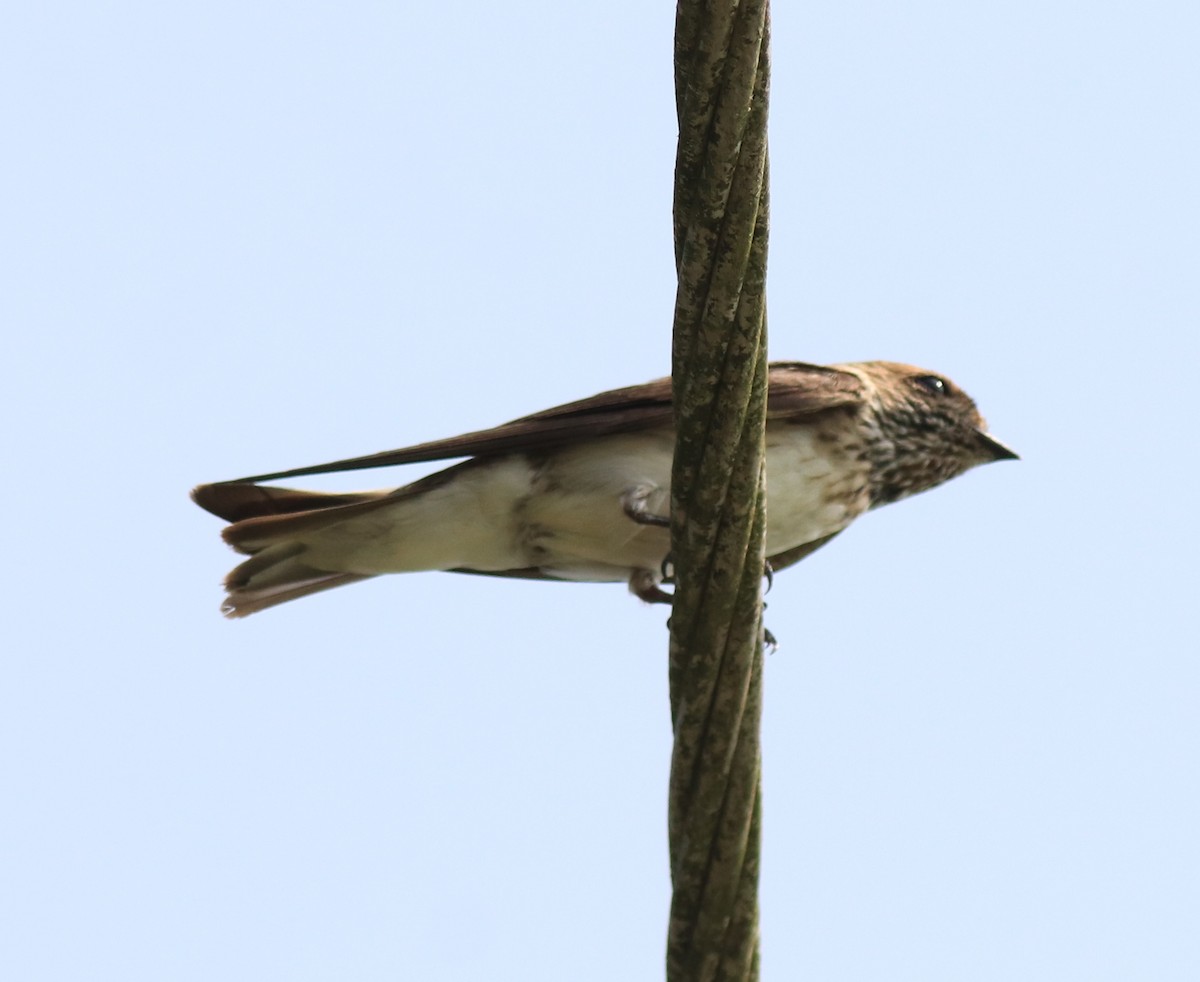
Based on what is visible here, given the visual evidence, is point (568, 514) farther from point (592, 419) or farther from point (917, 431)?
point (917, 431)

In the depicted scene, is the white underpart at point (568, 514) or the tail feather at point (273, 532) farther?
the tail feather at point (273, 532)

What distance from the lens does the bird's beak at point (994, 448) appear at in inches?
249

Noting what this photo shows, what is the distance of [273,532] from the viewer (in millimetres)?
5430

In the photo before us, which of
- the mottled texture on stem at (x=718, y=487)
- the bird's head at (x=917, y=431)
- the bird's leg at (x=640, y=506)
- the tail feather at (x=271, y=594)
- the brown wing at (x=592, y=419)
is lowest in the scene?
the mottled texture on stem at (x=718, y=487)

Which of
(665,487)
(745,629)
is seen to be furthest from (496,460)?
(745,629)

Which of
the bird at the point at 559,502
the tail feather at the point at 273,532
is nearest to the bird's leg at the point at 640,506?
the bird at the point at 559,502

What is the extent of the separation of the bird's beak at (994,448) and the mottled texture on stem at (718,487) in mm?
3374

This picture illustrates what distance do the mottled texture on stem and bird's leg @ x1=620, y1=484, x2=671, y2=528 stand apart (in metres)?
1.83

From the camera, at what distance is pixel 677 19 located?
277 cm

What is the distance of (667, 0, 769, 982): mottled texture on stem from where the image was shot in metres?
2.79

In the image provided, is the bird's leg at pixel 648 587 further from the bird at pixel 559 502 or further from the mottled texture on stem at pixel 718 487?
the mottled texture on stem at pixel 718 487

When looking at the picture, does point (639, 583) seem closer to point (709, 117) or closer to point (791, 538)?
point (791, 538)

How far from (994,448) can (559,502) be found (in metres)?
2.07

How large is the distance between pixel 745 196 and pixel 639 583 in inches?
111
